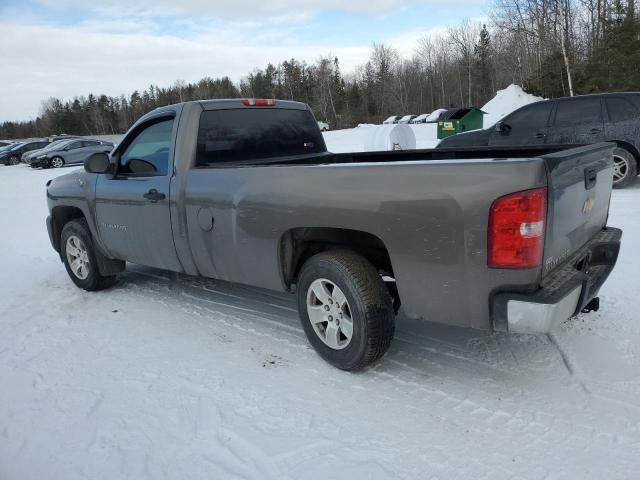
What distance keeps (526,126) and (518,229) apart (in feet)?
24.7

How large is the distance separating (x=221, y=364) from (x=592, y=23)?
42.0 metres

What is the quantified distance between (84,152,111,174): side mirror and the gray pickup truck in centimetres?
1

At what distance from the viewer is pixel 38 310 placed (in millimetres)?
4895

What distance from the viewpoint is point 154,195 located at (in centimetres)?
→ 418

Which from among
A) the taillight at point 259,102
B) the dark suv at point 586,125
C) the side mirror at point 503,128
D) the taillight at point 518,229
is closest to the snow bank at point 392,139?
the side mirror at point 503,128

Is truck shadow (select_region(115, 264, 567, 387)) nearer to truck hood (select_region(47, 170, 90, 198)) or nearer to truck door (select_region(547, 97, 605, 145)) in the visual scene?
truck hood (select_region(47, 170, 90, 198))

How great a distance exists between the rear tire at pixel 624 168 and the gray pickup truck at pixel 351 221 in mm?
5209

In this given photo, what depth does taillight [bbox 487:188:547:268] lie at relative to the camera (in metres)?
2.45

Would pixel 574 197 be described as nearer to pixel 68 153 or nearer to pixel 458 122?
pixel 458 122

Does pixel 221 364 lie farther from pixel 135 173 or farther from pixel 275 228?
pixel 135 173

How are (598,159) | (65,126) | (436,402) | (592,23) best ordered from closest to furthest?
(436,402) → (598,159) → (592,23) → (65,126)

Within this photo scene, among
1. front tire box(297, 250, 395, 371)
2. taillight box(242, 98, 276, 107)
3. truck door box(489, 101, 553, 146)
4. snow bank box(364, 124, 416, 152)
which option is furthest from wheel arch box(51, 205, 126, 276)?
snow bank box(364, 124, 416, 152)

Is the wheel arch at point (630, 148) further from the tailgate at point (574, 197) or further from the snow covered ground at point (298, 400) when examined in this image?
the tailgate at point (574, 197)

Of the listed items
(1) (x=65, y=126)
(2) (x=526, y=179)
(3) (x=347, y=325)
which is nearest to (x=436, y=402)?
(3) (x=347, y=325)
